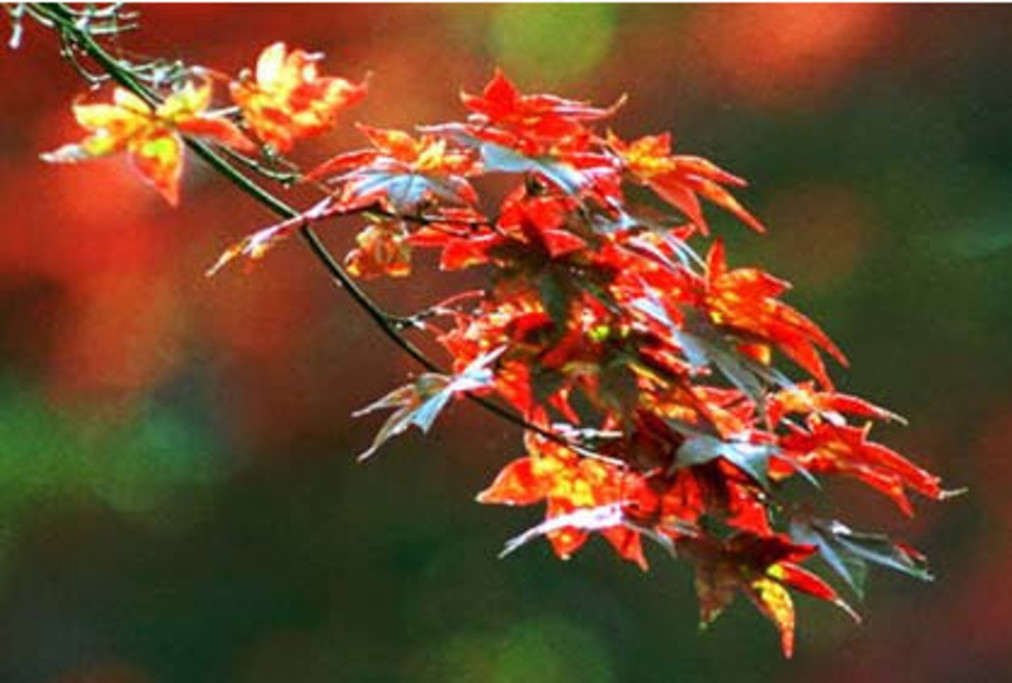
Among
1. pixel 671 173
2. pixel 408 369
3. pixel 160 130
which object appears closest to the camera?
pixel 160 130

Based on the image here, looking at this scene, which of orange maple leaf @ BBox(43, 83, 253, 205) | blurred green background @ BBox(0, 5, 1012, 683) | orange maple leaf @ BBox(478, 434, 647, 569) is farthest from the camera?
blurred green background @ BBox(0, 5, 1012, 683)

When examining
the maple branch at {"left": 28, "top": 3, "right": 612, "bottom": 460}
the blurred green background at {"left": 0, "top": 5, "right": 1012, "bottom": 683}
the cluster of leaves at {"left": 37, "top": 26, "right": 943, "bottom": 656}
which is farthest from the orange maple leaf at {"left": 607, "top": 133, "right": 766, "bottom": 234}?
the blurred green background at {"left": 0, "top": 5, "right": 1012, "bottom": 683}

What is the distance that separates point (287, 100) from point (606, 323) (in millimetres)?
160

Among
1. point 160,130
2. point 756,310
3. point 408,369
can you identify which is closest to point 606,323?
point 756,310

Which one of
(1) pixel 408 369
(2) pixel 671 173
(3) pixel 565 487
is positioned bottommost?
(1) pixel 408 369

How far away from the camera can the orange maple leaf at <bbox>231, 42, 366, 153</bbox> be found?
0.71 meters

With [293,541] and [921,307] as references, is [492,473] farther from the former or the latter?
[921,307]

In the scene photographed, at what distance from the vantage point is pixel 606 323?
0.72 metres

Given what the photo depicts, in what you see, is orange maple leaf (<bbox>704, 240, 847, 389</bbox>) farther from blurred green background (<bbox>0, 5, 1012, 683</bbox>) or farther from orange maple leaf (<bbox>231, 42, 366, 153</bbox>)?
blurred green background (<bbox>0, 5, 1012, 683</bbox>)

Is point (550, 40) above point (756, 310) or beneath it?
above

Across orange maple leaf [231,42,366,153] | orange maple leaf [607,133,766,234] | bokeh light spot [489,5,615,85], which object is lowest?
orange maple leaf [607,133,766,234]

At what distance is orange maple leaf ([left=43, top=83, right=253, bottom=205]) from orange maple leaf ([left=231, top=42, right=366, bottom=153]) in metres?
0.03

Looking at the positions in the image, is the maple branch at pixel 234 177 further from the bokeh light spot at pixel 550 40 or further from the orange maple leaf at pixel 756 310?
the bokeh light spot at pixel 550 40

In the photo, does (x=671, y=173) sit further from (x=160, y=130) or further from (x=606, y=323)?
(x=160, y=130)
